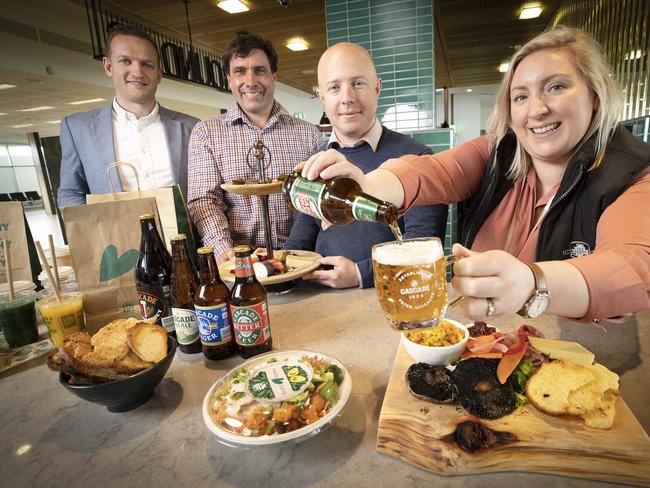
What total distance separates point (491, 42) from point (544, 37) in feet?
24.2

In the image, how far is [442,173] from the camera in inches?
60.7

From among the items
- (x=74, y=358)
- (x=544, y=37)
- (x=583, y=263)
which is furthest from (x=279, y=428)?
(x=544, y=37)

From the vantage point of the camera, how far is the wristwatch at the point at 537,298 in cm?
78

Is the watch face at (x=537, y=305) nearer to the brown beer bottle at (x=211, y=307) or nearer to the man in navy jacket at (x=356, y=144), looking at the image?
the brown beer bottle at (x=211, y=307)

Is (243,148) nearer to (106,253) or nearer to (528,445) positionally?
(106,253)

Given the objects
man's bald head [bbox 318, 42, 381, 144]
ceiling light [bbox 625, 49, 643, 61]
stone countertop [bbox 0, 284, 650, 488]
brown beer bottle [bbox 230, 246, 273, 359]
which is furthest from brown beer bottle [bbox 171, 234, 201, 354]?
ceiling light [bbox 625, 49, 643, 61]

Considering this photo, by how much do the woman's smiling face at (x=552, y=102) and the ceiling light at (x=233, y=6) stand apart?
4.39 meters

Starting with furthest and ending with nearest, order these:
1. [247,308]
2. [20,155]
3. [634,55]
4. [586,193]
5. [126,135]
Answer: [20,155] < [634,55] < [126,135] < [586,193] < [247,308]

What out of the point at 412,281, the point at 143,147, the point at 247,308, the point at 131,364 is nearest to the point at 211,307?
the point at 247,308

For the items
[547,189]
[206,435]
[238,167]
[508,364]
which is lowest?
[206,435]

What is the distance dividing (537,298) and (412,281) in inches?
10.8

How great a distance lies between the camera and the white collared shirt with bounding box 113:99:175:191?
231 centimetres

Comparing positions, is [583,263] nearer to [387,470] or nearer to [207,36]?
[387,470]

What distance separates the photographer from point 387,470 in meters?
0.69
